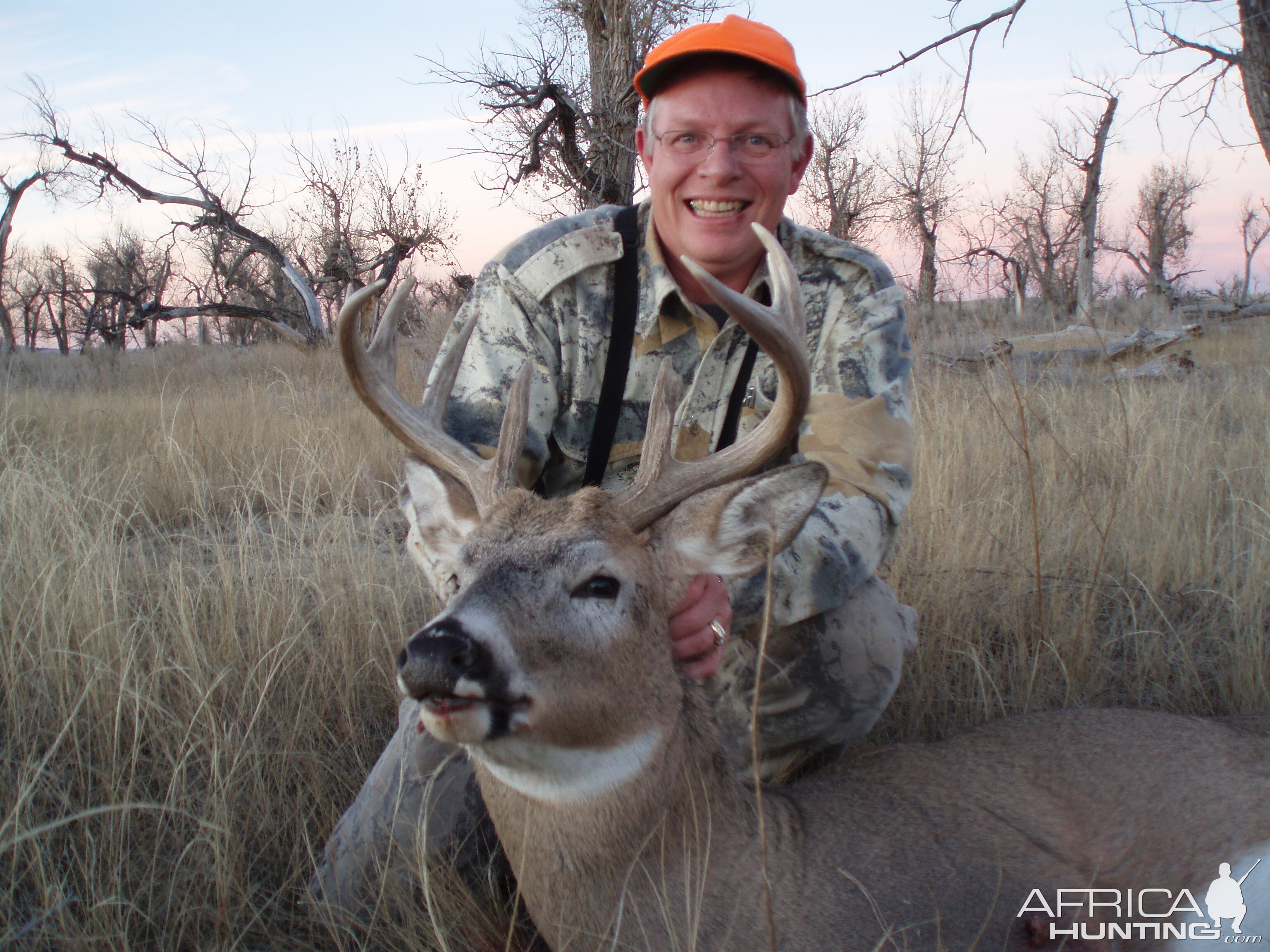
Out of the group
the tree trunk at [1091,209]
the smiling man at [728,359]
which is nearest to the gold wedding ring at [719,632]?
the smiling man at [728,359]

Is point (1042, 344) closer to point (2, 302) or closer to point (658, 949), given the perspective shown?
point (658, 949)

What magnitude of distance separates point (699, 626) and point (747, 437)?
457 mm

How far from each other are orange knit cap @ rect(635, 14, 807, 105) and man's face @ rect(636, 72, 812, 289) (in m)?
0.08

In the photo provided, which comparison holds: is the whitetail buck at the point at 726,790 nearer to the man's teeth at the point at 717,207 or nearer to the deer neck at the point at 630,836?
the deer neck at the point at 630,836

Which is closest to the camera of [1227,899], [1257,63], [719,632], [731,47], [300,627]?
[1227,899]

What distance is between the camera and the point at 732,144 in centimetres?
308

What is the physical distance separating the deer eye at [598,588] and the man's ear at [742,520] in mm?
197

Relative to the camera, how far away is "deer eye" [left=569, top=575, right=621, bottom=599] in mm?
1860

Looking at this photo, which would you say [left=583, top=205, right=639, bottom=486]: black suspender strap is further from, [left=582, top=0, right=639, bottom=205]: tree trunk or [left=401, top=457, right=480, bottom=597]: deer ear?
[left=582, top=0, right=639, bottom=205]: tree trunk

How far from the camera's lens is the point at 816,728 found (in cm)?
279

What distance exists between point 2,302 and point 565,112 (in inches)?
820

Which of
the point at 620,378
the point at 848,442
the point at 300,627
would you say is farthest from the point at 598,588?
the point at 300,627

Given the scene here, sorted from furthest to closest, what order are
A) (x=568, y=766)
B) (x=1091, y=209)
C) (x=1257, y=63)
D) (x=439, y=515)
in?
(x=1091, y=209) → (x=1257, y=63) → (x=439, y=515) → (x=568, y=766)

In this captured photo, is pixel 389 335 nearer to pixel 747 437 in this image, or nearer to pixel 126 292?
pixel 747 437
